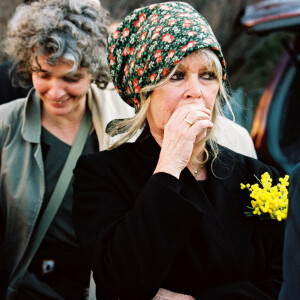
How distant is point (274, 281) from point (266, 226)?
0.71ft

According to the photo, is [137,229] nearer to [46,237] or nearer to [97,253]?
[97,253]

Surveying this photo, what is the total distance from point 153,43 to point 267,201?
2.39ft

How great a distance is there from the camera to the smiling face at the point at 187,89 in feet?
5.94

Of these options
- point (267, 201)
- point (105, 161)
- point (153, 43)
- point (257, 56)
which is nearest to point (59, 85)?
point (105, 161)

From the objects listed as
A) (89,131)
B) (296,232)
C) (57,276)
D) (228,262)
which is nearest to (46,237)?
(57,276)

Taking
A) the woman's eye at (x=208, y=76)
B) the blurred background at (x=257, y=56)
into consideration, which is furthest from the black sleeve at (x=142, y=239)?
the blurred background at (x=257, y=56)

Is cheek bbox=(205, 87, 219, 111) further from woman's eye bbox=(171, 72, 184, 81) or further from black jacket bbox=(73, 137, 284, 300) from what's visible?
black jacket bbox=(73, 137, 284, 300)

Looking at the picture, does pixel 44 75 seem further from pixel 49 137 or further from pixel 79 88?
pixel 49 137

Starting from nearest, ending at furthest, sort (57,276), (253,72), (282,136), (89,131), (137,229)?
(137,229), (57,276), (89,131), (282,136), (253,72)

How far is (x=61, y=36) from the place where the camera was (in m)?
2.72

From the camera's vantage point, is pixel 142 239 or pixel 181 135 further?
pixel 181 135

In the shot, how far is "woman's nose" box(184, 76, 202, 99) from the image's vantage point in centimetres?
180

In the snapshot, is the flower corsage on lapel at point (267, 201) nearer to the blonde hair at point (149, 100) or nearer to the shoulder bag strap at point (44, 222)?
the blonde hair at point (149, 100)

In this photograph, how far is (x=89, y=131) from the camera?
9.21 ft
